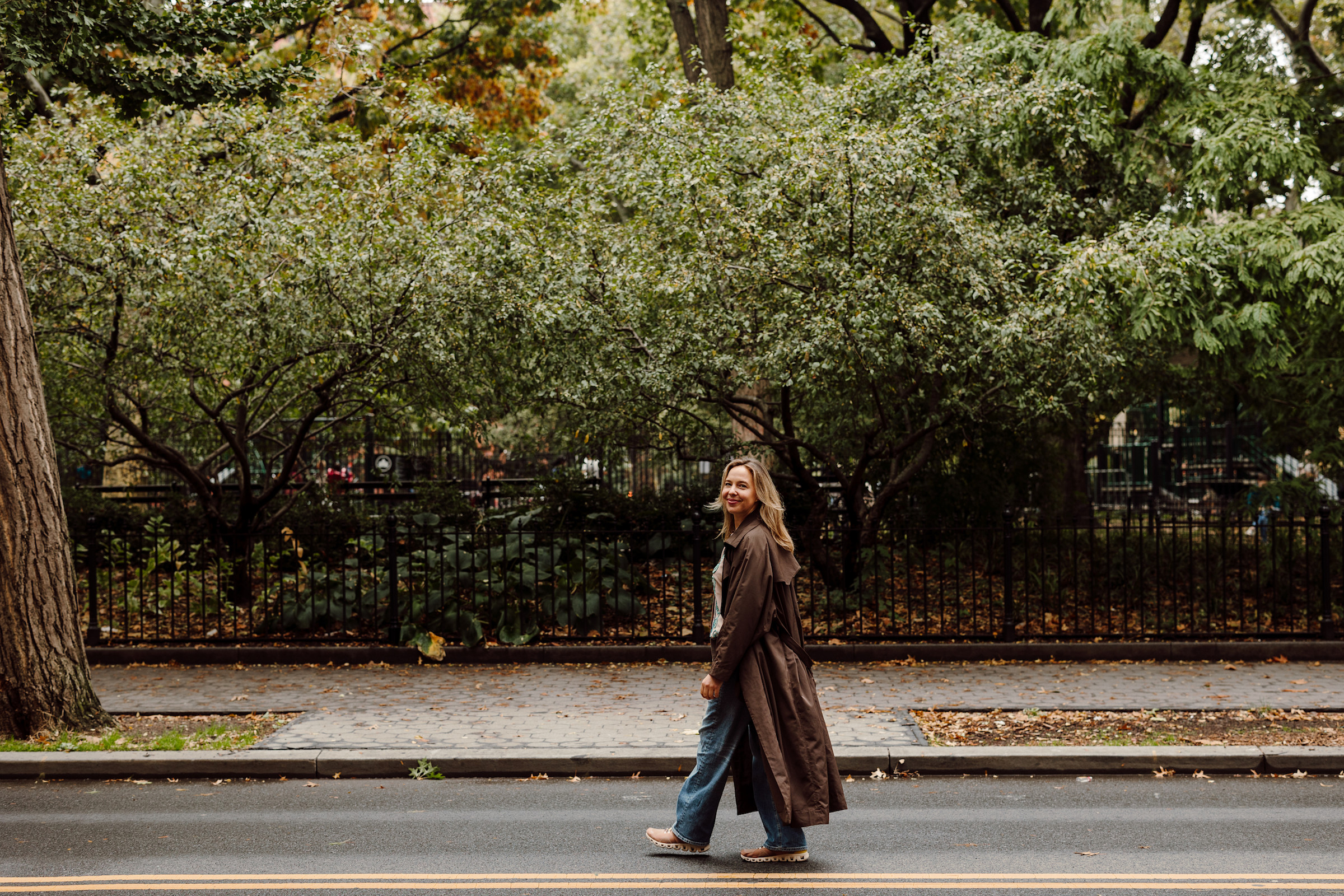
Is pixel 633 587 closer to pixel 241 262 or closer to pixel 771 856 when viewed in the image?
pixel 241 262

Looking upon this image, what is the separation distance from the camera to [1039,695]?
8.89 metres

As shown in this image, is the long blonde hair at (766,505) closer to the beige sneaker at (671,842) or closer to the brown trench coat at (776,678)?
the brown trench coat at (776,678)

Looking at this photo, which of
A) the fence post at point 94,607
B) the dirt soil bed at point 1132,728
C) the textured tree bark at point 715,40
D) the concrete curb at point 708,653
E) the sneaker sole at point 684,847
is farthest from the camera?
the textured tree bark at point 715,40

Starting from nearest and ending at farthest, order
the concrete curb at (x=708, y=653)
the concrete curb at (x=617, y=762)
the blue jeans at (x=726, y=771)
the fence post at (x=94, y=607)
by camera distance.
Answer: the blue jeans at (x=726, y=771) < the concrete curb at (x=617, y=762) < the concrete curb at (x=708, y=653) < the fence post at (x=94, y=607)

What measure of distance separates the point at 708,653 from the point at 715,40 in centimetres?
867

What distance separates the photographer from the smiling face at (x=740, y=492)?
5.20 m

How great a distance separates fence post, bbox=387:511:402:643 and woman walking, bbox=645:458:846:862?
19.9ft

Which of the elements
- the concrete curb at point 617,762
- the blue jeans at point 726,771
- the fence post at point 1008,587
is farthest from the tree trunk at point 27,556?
the fence post at point 1008,587

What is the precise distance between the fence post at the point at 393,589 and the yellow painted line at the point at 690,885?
584 centimetres

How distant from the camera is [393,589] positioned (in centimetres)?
1084

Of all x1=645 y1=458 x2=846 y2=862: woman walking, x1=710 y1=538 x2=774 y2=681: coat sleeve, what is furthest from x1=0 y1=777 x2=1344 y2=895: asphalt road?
x1=710 y1=538 x2=774 y2=681: coat sleeve

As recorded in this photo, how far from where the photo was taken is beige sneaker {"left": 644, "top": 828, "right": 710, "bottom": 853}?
5328mm

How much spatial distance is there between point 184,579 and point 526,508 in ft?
12.4

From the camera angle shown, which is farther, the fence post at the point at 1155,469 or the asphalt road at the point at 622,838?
the fence post at the point at 1155,469
